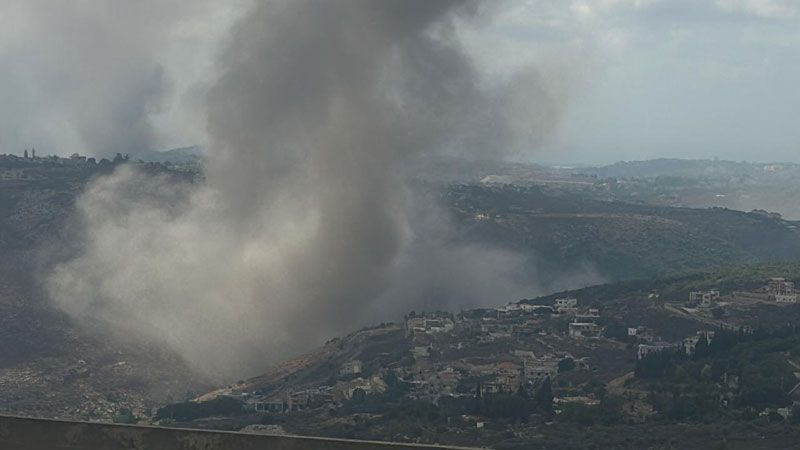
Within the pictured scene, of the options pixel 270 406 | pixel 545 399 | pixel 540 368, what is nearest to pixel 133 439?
pixel 545 399

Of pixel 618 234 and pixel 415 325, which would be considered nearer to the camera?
pixel 415 325

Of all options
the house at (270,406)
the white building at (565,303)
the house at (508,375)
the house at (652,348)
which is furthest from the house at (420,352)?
the white building at (565,303)

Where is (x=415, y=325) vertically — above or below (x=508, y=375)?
above

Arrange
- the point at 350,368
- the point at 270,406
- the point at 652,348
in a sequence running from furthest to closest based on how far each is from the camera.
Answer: the point at 350,368
the point at 652,348
the point at 270,406

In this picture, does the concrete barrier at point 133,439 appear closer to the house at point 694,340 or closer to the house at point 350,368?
the house at point 694,340

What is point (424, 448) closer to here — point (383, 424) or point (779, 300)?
point (383, 424)

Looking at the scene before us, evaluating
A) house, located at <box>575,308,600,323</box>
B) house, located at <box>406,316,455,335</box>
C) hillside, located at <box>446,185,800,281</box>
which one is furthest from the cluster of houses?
hillside, located at <box>446,185,800,281</box>

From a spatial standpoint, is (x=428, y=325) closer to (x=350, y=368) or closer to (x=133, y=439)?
(x=350, y=368)
